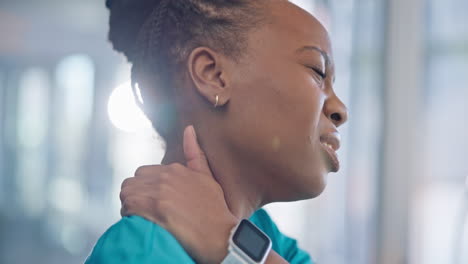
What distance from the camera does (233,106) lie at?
0.89 metres

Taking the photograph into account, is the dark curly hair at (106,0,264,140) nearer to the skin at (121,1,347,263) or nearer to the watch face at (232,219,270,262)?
the skin at (121,1,347,263)

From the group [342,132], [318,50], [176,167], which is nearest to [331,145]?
[318,50]

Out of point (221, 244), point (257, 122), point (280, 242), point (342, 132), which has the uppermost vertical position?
point (257, 122)

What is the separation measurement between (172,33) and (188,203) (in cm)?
32

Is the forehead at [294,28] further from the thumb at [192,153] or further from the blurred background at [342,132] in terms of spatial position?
the blurred background at [342,132]

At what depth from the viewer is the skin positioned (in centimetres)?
88

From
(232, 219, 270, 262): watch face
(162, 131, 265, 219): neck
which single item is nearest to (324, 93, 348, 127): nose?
(162, 131, 265, 219): neck

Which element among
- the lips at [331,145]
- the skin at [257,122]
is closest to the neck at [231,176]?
the skin at [257,122]

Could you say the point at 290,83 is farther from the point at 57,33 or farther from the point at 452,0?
the point at 57,33

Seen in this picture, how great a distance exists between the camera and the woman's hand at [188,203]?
768mm

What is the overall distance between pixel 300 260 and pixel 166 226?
441 millimetres

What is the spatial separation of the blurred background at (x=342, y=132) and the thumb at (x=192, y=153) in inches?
46.1

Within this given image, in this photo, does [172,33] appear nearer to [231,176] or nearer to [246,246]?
[231,176]

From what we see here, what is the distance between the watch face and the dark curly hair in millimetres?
273
